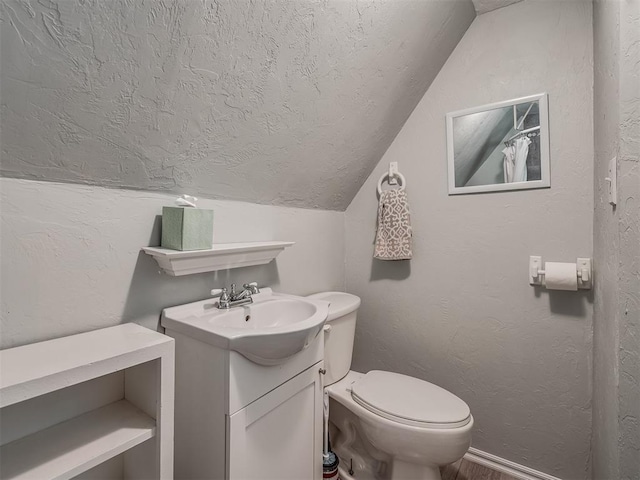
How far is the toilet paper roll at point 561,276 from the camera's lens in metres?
1.29

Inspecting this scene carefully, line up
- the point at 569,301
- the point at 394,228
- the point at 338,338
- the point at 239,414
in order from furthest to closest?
the point at 394,228 < the point at 338,338 < the point at 569,301 < the point at 239,414

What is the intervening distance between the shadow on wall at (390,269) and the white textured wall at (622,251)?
868 millimetres

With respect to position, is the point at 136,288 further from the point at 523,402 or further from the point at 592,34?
the point at 592,34

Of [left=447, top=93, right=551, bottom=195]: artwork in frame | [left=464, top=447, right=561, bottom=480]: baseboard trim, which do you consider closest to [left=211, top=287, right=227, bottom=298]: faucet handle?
[left=447, top=93, right=551, bottom=195]: artwork in frame

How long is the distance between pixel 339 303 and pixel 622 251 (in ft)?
3.49

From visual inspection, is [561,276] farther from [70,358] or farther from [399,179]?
[70,358]

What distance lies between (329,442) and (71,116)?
5.30 feet

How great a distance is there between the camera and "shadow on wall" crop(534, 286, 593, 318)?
52.4 inches

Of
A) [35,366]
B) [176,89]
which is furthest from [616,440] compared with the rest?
[176,89]

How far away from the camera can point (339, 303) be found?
5.13 ft

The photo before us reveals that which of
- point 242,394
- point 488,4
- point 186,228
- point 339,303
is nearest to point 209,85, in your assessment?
point 186,228

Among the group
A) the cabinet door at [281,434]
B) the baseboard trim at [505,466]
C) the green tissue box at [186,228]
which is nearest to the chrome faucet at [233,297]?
the green tissue box at [186,228]

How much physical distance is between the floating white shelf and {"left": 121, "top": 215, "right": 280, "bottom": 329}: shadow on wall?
0.05 metres

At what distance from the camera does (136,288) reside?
1019 millimetres
